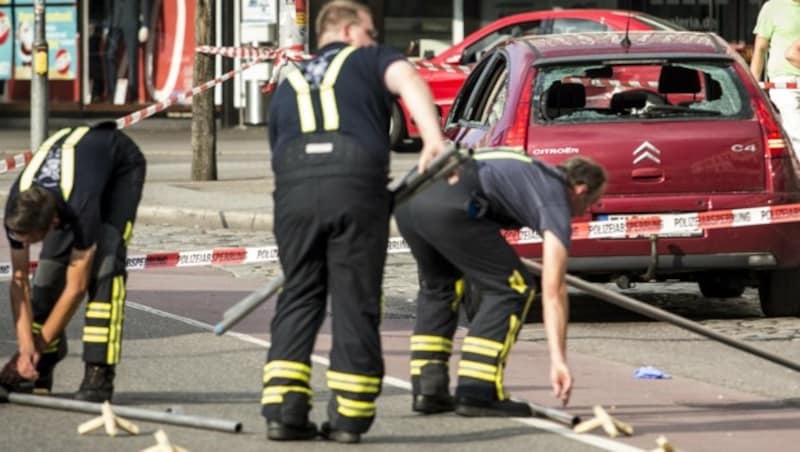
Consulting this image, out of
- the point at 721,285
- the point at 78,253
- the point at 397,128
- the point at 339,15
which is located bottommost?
the point at 397,128

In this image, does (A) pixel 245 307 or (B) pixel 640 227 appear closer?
(A) pixel 245 307

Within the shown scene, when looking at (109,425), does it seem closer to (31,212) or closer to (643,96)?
(31,212)

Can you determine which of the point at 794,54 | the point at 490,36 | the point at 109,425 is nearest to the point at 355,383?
the point at 109,425

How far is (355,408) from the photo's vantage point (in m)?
8.02

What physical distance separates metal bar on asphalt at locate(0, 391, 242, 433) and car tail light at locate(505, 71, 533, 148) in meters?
3.51

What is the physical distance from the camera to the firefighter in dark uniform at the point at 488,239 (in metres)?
8.34

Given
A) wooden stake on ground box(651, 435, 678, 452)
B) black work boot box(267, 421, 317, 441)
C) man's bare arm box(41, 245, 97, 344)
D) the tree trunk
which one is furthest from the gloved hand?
the tree trunk

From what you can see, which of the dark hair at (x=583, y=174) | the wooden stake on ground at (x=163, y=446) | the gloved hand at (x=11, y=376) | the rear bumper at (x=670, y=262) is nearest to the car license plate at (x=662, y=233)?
the rear bumper at (x=670, y=262)

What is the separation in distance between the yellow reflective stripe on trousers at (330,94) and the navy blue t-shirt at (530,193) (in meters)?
0.83

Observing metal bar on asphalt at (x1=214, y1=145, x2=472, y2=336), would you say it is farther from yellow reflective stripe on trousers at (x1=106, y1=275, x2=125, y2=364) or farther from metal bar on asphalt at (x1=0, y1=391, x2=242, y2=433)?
yellow reflective stripe on trousers at (x1=106, y1=275, x2=125, y2=364)

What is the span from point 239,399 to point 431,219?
52.6 inches

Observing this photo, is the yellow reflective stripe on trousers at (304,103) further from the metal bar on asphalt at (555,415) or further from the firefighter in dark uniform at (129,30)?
the firefighter in dark uniform at (129,30)

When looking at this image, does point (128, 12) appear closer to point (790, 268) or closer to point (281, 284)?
point (790, 268)

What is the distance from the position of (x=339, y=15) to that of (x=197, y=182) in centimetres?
1289
